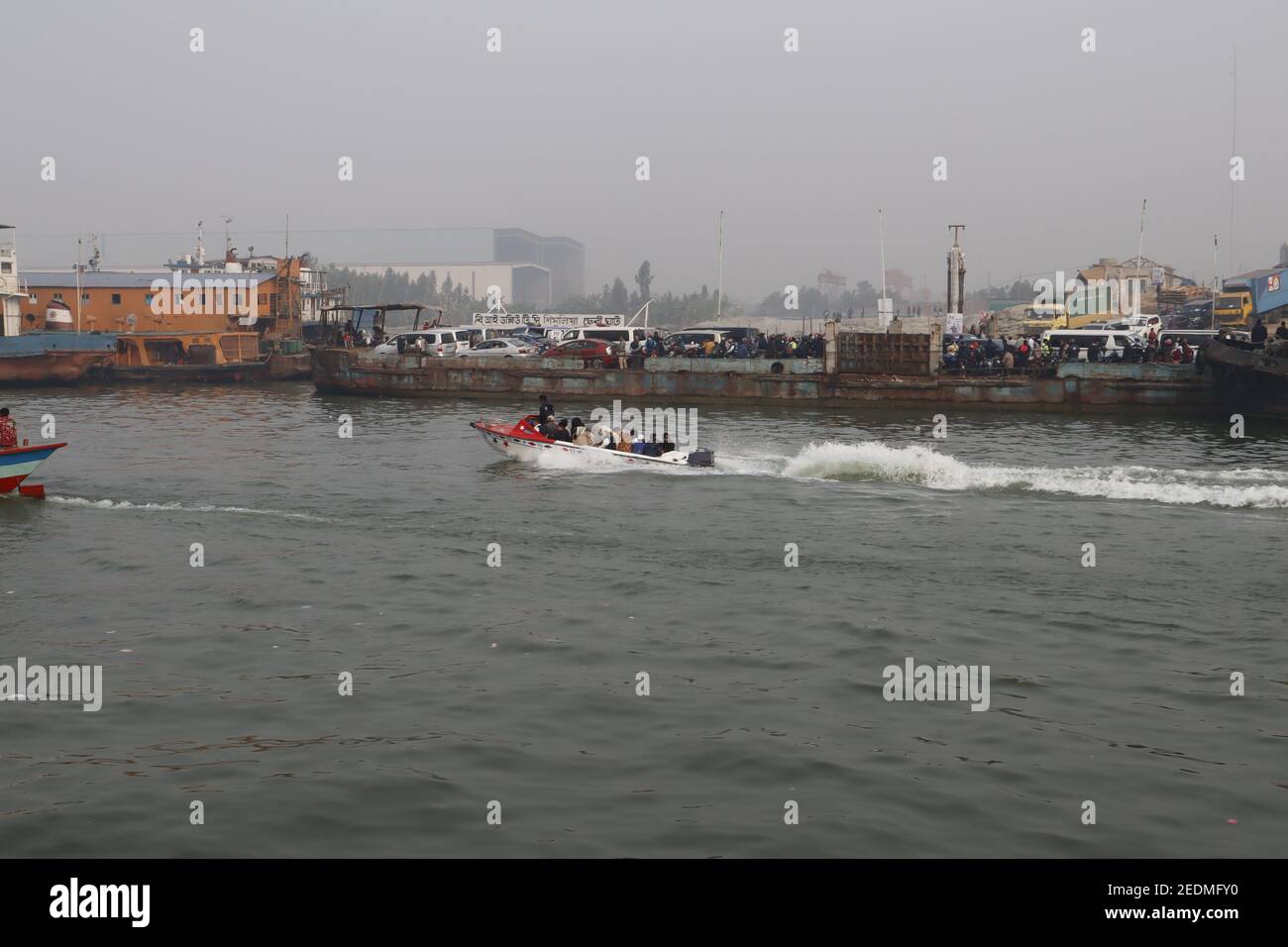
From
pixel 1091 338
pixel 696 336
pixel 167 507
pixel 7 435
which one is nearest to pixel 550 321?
pixel 696 336

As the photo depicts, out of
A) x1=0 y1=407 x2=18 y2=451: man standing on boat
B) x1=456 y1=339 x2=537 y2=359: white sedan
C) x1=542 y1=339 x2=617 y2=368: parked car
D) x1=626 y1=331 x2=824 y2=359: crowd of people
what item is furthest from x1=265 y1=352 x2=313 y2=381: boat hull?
x1=0 y1=407 x2=18 y2=451: man standing on boat

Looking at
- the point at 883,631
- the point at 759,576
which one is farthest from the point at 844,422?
the point at 883,631

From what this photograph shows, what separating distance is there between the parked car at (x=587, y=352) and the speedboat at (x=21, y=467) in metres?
28.0

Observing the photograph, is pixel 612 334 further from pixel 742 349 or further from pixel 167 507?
pixel 167 507

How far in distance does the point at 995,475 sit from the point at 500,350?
106 ft

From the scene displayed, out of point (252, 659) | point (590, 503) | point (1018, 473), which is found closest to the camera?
point (252, 659)

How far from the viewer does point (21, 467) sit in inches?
906

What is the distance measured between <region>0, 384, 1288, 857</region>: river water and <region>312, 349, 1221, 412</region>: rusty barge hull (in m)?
19.9

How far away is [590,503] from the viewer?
22875 millimetres

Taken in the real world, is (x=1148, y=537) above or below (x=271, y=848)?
above

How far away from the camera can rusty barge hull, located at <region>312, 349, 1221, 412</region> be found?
43281mm

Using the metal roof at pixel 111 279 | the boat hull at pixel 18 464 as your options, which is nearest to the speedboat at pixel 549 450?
the boat hull at pixel 18 464
